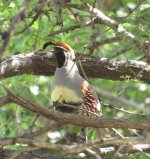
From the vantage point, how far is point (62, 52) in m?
5.06

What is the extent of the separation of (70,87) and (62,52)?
35 cm

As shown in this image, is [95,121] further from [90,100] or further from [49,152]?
[90,100]

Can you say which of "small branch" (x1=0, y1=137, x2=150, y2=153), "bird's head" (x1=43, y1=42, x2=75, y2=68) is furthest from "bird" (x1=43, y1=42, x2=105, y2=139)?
"small branch" (x1=0, y1=137, x2=150, y2=153)

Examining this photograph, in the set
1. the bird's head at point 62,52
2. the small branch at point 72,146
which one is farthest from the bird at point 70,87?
the small branch at point 72,146

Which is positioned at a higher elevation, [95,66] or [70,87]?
[95,66]

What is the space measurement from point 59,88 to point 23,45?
0.63 m

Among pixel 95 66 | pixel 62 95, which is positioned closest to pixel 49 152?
pixel 62 95

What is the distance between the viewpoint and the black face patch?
506cm

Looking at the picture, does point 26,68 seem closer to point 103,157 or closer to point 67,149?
point 103,157

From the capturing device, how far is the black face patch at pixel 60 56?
5060mm

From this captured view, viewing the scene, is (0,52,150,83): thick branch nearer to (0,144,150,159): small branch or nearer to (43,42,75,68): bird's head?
(43,42,75,68): bird's head

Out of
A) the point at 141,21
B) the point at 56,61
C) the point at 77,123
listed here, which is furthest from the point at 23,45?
the point at 77,123

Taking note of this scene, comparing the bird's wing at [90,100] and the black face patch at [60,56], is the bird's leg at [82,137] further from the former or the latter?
the black face patch at [60,56]

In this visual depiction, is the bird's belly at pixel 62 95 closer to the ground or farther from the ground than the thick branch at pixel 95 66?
closer to the ground
